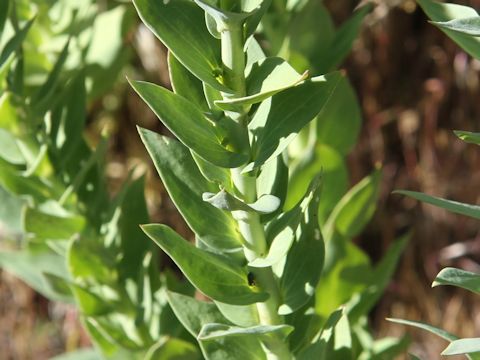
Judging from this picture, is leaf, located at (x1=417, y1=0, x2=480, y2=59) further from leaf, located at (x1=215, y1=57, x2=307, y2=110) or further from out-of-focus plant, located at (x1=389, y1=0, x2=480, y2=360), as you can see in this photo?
leaf, located at (x1=215, y1=57, x2=307, y2=110)

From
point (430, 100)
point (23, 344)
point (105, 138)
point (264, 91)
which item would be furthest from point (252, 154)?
point (23, 344)

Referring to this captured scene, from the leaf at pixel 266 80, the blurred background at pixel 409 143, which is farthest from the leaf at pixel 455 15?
the blurred background at pixel 409 143

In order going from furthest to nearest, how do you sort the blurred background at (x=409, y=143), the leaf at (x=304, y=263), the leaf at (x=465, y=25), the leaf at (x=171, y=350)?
the blurred background at (x=409, y=143) → the leaf at (x=171, y=350) → the leaf at (x=304, y=263) → the leaf at (x=465, y=25)

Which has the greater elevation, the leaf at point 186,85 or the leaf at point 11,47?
the leaf at point 11,47

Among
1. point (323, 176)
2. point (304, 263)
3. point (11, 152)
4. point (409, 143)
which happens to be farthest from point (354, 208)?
point (409, 143)

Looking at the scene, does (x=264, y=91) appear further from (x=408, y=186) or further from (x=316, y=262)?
(x=408, y=186)

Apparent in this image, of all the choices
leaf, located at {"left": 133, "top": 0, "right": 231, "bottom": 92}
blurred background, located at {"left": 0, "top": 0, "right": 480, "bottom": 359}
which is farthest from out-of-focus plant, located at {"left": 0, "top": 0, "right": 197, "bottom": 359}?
blurred background, located at {"left": 0, "top": 0, "right": 480, "bottom": 359}

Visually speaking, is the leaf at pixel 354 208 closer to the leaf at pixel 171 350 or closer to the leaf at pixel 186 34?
the leaf at pixel 171 350
